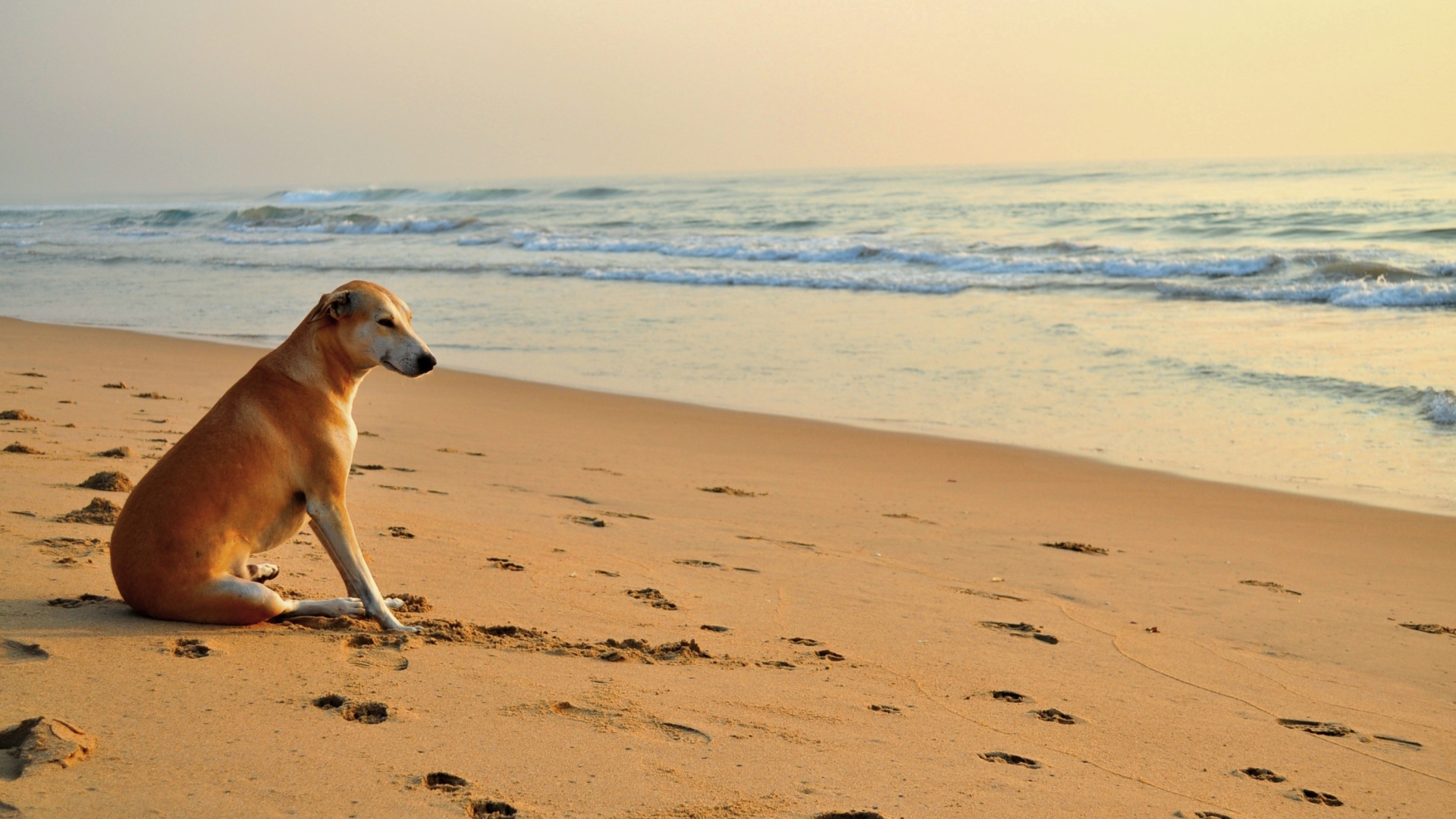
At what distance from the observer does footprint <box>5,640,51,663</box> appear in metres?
3.19

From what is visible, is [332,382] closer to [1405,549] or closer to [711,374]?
[1405,549]

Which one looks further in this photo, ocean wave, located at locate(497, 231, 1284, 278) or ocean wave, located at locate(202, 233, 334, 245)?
ocean wave, located at locate(202, 233, 334, 245)

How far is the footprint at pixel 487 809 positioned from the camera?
258 cm

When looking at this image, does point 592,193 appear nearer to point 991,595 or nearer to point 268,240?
point 268,240

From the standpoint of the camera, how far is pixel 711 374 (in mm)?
12305

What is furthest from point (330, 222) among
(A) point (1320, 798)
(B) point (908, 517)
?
(A) point (1320, 798)

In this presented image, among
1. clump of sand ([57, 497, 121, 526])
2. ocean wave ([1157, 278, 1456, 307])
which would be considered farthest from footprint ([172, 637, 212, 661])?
ocean wave ([1157, 278, 1456, 307])

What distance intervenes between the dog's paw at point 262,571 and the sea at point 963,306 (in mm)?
6602

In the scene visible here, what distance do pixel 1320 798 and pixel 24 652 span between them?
405 centimetres

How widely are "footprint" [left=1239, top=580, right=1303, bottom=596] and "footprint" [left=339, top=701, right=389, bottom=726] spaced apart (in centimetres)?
472

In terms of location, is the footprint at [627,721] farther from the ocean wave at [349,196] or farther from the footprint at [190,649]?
the ocean wave at [349,196]

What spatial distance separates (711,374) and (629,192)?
4407 centimetres

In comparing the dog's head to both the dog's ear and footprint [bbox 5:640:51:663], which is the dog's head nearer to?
the dog's ear

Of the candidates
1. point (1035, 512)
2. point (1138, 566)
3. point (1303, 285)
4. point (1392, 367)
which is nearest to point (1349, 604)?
point (1138, 566)
